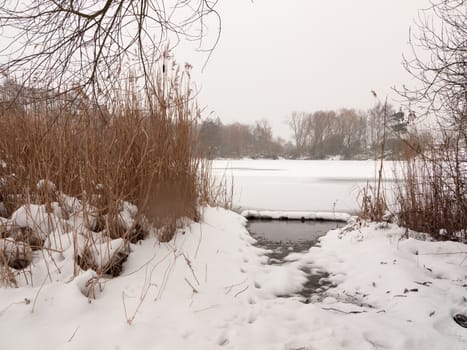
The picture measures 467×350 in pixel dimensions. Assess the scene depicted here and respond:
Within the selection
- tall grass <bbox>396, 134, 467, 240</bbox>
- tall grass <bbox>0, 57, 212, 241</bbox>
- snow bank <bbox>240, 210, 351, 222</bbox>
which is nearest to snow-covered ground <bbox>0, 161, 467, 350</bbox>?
tall grass <bbox>0, 57, 212, 241</bbox>

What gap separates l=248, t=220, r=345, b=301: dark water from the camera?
86.9 inches

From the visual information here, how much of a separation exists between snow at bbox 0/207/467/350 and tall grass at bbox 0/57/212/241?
0.36m

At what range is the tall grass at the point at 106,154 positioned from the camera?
197 centimetres

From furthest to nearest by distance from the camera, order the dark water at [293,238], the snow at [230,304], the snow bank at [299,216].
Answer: the snow bank at [299,216] → the dark water at [293,238] → the snow at [230,304]

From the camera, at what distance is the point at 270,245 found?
3.27m

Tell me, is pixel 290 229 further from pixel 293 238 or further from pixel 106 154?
pixel 106 154

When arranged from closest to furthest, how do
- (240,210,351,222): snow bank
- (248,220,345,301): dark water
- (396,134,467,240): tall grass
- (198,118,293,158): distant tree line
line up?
1. (248,220,345,301): dark water
2. (396,134,467,240): tall grass
3. (240,210,351,222): snow bank
4. (198,118,293,158): distant tree line

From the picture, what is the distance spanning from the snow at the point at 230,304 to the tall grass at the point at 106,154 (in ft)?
1.19

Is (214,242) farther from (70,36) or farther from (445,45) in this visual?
(445,45)

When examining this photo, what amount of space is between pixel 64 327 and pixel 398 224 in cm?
318

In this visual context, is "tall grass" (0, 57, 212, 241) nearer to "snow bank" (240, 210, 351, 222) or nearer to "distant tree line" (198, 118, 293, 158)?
"snow bank" (240, 210, 351, 222)

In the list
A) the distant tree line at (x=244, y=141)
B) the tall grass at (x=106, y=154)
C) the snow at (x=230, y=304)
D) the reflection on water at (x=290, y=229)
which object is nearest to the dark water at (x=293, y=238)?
the reflection on water at (x=290, y=229)

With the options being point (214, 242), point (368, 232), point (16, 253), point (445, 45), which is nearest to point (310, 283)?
point (214, 242)

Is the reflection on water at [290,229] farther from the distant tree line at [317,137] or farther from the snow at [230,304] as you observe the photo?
the distant tree line at [317,137]
